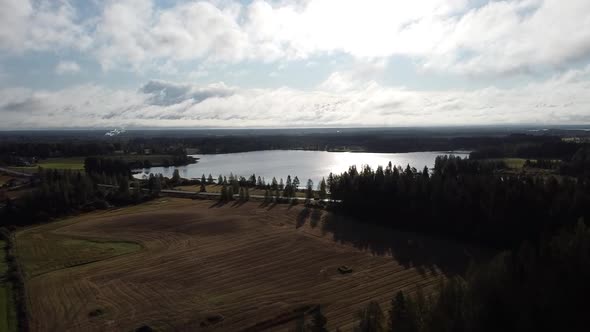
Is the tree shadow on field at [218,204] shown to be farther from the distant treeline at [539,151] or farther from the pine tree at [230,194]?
the distant treeline at [539,151]

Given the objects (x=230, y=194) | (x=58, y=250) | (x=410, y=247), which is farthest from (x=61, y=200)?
(x=410, y=247)

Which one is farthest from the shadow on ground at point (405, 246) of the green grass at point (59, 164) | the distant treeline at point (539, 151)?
the green grass at point (59, 164)

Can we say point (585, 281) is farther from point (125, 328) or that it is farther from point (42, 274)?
point (42, 274)

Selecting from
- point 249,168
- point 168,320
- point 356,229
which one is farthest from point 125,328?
point 249,168

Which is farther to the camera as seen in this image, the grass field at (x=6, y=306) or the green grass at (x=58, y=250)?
the green grass at (x=58, y=250)

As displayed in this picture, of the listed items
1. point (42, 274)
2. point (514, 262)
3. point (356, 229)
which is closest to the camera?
point (514, 262)

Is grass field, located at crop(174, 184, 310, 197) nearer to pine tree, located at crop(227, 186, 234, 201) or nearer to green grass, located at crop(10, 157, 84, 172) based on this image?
pine tree, located at crop(227, 186, 234, 201)

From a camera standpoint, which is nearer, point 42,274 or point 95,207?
point 42,274

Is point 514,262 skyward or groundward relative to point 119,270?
skyward

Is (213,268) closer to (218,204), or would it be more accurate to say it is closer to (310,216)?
(310,216)
